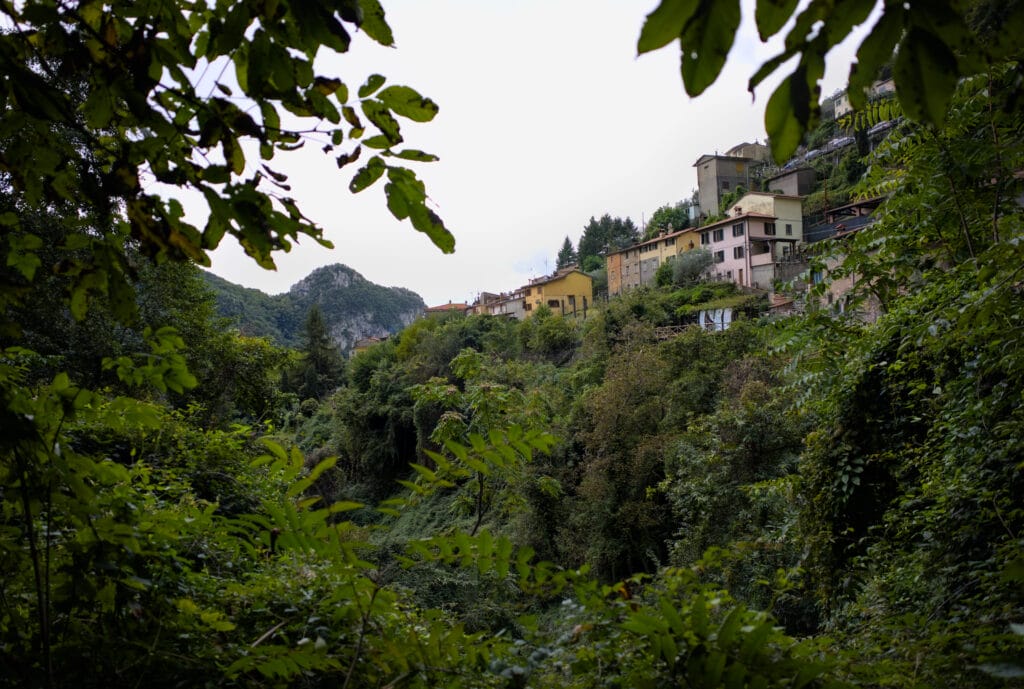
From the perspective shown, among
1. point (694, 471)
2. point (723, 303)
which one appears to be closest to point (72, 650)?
point (694, 471)

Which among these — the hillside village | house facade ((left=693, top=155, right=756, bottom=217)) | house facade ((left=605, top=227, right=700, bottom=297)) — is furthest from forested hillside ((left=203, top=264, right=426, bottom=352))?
house facade ((left=693, top=155, right=756, bottom=217))

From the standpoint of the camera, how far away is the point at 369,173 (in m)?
1.45

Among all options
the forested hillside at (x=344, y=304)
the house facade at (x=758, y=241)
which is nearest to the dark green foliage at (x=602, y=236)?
the house facade at (x=758, y=241)

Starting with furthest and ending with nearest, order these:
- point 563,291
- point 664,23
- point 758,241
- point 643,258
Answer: point 563,291
point 643,258
point 758,241
point 664,23

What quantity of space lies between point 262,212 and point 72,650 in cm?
123

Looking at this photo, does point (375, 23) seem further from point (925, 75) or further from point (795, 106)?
point (925, 75)

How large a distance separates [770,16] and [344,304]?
329 feet

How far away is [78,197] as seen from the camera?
1974 mm

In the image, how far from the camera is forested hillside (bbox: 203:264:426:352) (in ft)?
238

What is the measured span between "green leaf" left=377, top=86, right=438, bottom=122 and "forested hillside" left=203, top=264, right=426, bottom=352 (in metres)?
72.0

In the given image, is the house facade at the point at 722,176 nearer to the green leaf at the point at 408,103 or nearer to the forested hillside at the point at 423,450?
Result: the forested hillside at the point at 423,450

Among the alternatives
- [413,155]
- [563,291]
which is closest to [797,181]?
[563,291]

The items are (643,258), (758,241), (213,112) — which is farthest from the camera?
(643,258)

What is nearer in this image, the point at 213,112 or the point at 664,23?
the point at 664,23
